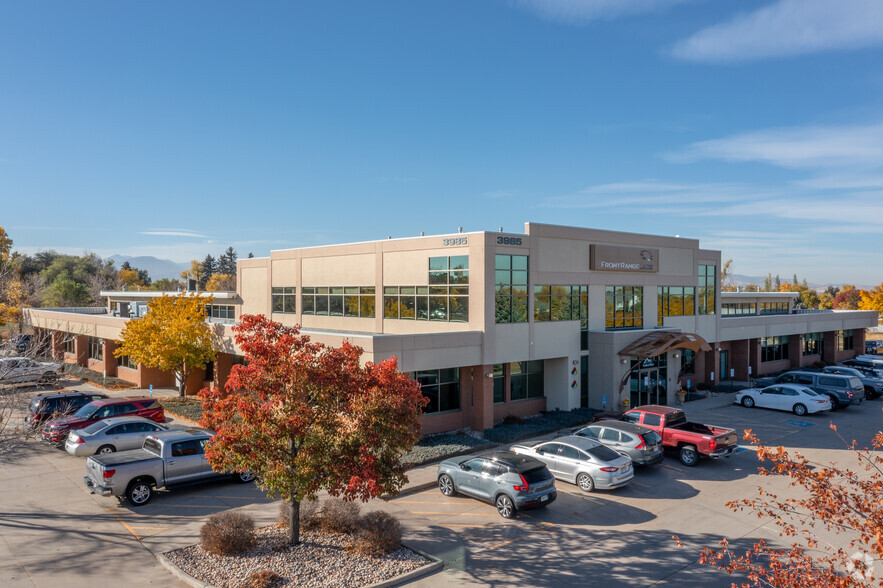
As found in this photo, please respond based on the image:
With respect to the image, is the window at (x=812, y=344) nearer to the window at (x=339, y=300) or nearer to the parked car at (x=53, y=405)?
the window at (x=339, y=300)

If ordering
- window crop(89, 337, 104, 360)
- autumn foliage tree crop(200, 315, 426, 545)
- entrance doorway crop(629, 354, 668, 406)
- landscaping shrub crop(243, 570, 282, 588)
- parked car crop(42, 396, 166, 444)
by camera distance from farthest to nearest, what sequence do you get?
window crop(89, 337, 104, 360) < entrance doorway crop(629, 354, 668, 406) < parked car crop(42, 396, 166, 444) < autumn foliage tree crop(200, 315, 426, 545) < landscaping shrub crop(243, 570, 282, 588)

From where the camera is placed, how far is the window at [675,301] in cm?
3409

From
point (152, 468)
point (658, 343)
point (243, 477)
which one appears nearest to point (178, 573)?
point (152, 468)

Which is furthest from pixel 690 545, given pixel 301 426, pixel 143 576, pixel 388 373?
pixel 143 576

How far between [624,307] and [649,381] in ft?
13.9

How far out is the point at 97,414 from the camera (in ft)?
75.4

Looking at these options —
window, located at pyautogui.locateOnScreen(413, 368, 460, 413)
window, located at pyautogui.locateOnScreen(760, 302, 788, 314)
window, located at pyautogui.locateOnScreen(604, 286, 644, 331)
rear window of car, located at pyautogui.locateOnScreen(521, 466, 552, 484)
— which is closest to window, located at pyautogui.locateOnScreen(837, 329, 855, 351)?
window, located at pyautogui.locateOnScreen(760, 302, 788, 314)

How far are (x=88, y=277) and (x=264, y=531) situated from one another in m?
83.1

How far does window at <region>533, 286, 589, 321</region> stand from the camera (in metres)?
28.0

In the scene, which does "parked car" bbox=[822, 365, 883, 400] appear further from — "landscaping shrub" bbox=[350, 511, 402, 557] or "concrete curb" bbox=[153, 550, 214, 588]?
"concrete curb" bbox=[153, 550, 214, 588]

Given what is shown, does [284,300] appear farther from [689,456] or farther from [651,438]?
[689,456]

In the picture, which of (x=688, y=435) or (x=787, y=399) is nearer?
(x=688, y=435)

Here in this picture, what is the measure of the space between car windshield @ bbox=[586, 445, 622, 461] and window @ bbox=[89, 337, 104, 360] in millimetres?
36028

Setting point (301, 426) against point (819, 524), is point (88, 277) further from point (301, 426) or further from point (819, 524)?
point (819, 524)
